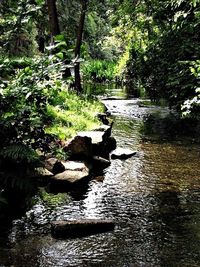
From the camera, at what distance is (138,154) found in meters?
10.6

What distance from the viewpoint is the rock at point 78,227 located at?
18.3ft

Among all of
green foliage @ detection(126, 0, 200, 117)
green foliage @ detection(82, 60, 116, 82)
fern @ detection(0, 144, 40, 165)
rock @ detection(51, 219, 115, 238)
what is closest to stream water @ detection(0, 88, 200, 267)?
rock @ detection(51, 219, 115, 238)

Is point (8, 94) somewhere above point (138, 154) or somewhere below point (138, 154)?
above

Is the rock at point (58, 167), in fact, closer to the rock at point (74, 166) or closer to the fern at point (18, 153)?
the rock at point (74, 166)

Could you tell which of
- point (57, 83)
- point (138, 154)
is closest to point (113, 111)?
point (138, 154)

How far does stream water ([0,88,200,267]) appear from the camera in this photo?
4.99m

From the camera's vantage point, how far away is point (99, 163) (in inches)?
370

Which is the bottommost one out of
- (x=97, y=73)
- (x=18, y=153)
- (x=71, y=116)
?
(x=71, y=116)

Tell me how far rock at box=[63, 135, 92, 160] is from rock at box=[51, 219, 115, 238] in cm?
320

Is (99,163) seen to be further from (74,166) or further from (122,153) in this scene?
(74,166)

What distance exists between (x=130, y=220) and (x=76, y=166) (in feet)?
7.53

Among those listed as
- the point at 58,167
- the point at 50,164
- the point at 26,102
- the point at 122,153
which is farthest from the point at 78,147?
the point at 26,102

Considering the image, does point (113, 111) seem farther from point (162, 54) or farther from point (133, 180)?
point (133, 180)

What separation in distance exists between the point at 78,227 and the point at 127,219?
3.22ft
